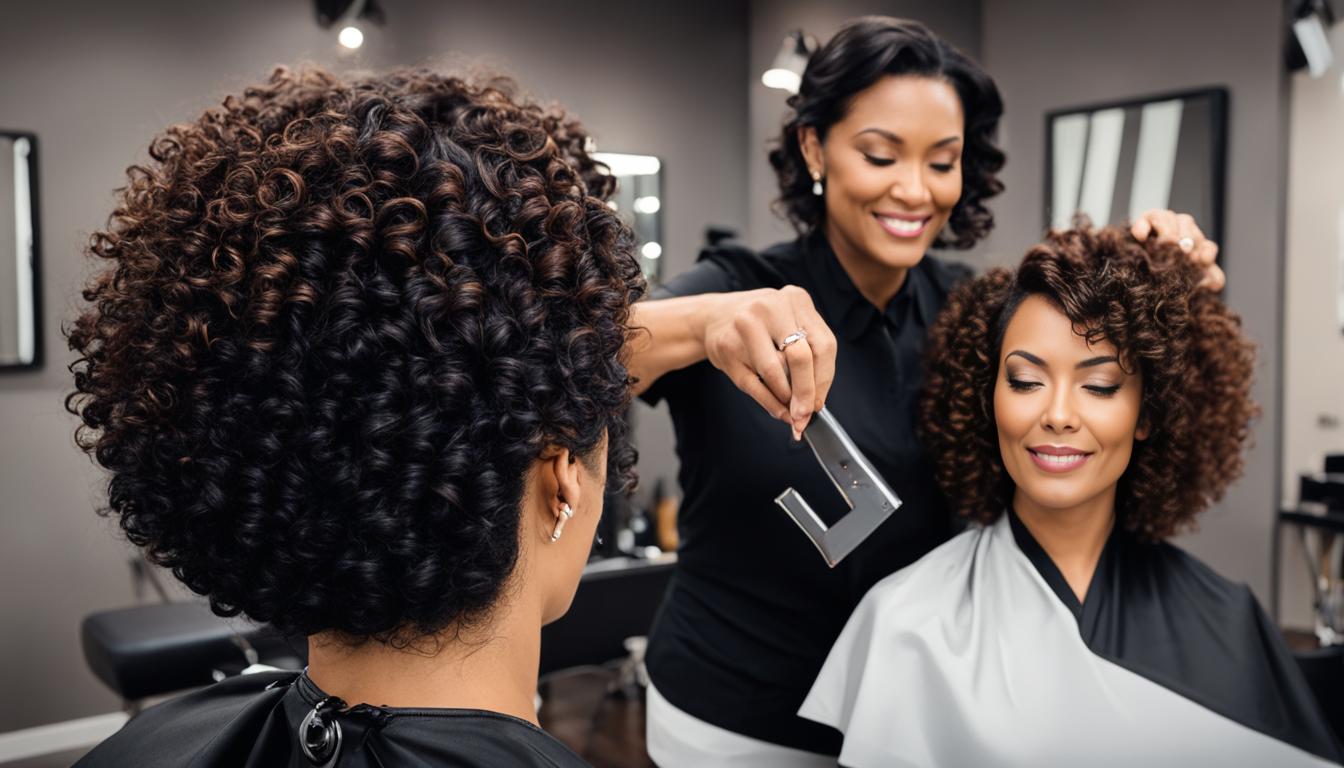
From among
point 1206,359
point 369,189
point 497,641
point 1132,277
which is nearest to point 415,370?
point 369,189

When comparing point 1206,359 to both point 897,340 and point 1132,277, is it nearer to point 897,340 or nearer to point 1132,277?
point 1132,277

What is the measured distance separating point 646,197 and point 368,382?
474 centimetres

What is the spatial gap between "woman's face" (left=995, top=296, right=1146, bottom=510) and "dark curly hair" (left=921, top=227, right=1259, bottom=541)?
2 centimetres

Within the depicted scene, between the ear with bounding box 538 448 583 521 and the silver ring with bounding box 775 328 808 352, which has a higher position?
the silver ring with bounding box 775 328 808 352

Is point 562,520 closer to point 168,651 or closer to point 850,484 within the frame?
point 850,484

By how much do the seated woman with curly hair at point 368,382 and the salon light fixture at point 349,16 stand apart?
372 cm

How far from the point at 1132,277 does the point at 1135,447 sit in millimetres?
238

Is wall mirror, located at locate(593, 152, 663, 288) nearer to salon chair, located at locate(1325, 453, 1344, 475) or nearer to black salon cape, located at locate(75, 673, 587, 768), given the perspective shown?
salon chair, located at locate(1325, 453, 1344, 475)

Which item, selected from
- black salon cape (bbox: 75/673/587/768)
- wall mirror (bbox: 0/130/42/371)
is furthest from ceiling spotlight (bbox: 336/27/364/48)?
black salon cape (bbox: 75/673/587/768)

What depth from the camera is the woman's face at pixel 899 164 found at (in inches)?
58.1

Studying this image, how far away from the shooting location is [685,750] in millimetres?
1558

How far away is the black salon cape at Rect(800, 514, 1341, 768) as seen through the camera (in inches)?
50.1

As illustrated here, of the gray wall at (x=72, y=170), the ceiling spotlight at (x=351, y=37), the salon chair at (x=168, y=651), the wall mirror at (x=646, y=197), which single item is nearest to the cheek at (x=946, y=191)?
the salon chair at (x=168, y=651)

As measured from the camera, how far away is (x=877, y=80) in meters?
1.49
